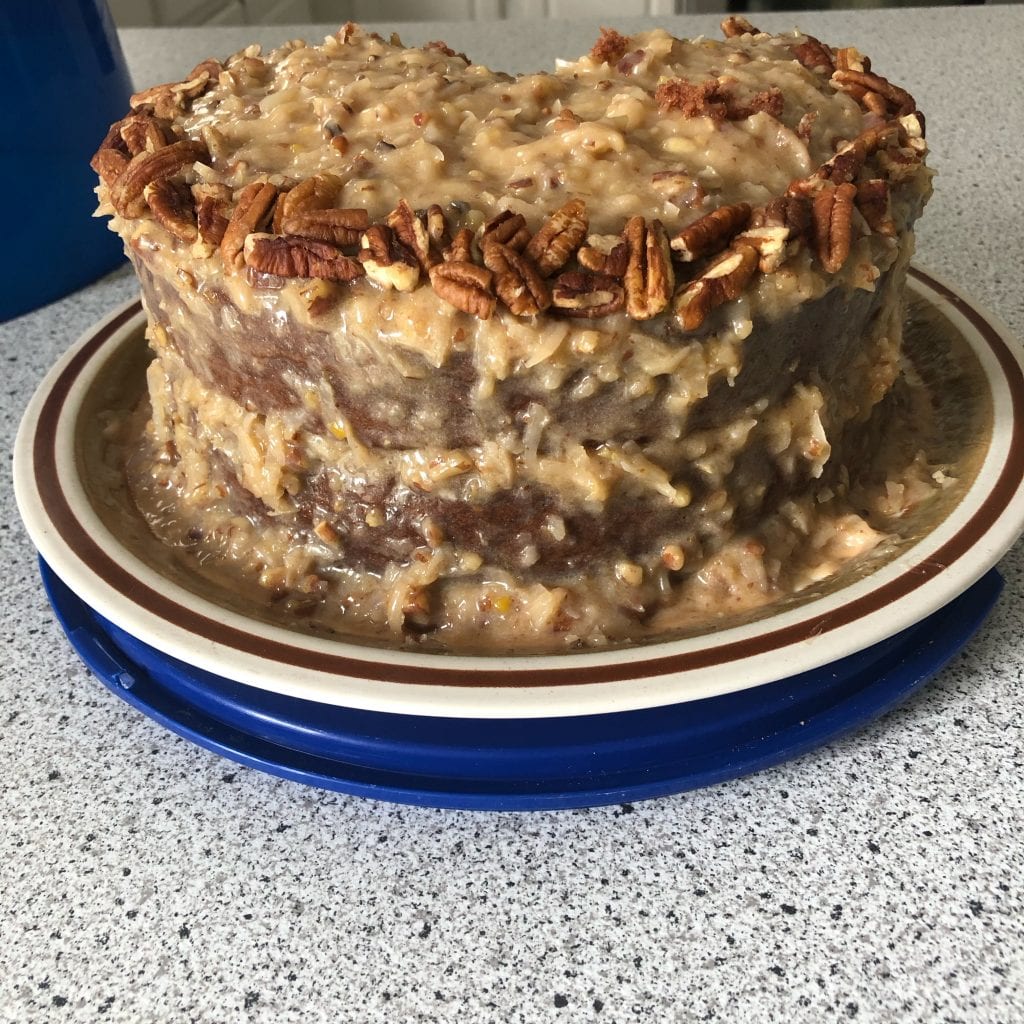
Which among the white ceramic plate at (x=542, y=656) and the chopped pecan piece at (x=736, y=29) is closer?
the white ceramic plate at (x=542, y=656)

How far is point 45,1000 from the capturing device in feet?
2.75

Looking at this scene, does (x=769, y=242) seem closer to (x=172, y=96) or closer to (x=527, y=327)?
(x=527, y=327)

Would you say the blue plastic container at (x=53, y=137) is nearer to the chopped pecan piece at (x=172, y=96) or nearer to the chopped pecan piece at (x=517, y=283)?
the chopped pecan piece at (x=172, y=96)

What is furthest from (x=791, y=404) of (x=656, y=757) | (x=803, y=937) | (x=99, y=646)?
(x=99, y=646)

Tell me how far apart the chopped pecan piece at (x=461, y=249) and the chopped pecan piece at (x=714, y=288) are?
0.60ft

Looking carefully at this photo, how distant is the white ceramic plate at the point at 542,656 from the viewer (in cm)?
86

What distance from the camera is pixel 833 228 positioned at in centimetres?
95

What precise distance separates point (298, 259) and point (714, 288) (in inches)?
14.0

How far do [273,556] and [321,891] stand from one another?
36 centimetres

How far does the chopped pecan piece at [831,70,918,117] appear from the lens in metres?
1.15

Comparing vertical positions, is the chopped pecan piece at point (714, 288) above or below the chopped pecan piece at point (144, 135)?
below

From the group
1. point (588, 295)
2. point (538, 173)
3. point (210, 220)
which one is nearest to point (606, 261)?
point (588, 295)

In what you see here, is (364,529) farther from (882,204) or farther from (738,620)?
(882,204)

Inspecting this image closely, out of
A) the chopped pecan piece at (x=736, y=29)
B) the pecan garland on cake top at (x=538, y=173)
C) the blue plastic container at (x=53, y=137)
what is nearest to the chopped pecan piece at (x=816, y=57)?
the pecan garland on cake top at (x=538, y=173)
